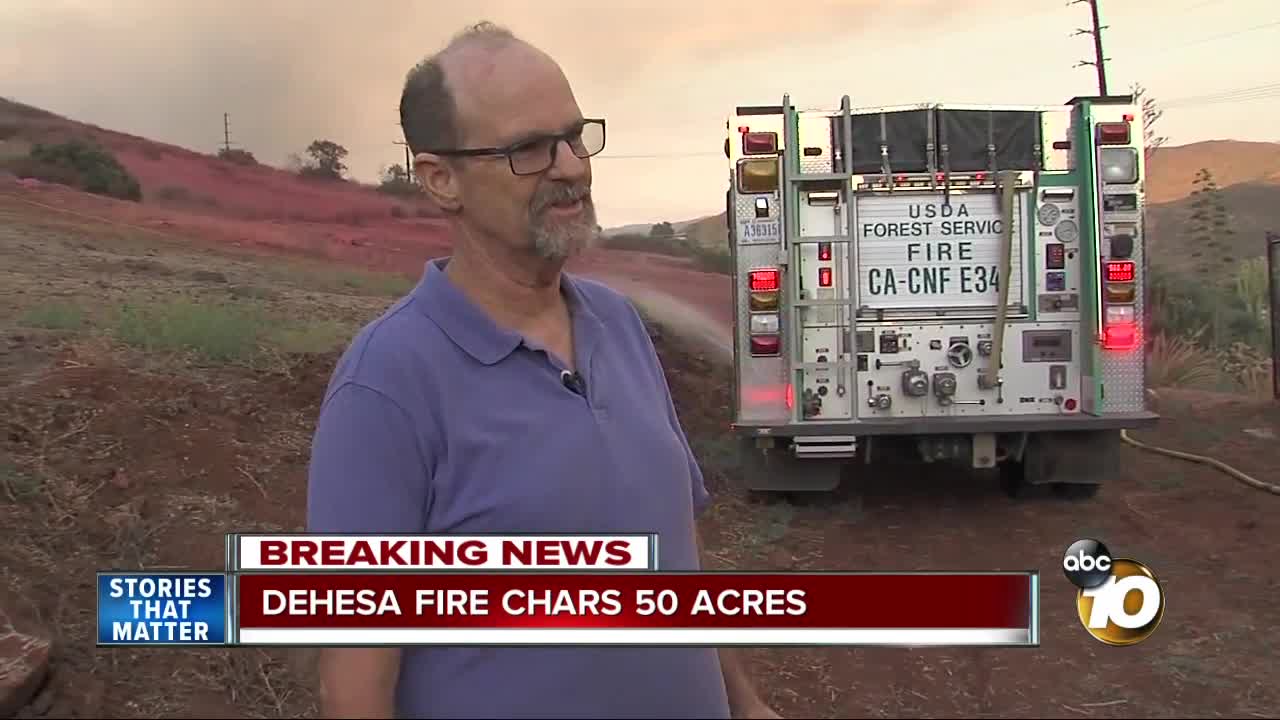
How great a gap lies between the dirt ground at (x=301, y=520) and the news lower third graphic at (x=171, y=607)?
1730 mm

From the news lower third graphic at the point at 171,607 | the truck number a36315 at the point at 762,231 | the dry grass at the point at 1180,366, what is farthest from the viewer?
the dry grass at the point at 1180,366

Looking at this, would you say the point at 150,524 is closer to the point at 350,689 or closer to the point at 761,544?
the point at 761,544

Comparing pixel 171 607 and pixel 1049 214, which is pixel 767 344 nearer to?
pixel 1049 214

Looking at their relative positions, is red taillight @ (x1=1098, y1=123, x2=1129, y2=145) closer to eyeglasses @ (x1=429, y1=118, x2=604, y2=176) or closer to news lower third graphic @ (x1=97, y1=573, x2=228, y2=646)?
eyeglasses @ (x1=429, y1=118, x2=604, y2=176)

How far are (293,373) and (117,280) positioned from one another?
3.30 meters

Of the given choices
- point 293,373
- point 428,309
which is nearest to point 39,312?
point 293,373

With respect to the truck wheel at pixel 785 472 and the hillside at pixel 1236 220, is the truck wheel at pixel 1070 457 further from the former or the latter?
the hillside at pixel 1236 220

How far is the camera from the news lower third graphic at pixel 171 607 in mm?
2269

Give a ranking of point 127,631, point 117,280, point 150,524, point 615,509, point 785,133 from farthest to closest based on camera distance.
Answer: point 117,280, point 785,133, point 150,524, point 127,631, point 615,509

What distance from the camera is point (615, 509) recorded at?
73.1 inches

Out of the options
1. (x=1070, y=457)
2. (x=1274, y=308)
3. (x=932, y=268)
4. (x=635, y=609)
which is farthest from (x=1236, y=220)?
(x=635, y=609)

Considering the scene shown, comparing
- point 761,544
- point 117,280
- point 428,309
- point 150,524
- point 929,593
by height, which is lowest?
point 761,544

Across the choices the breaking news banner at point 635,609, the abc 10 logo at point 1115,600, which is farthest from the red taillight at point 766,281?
the breaking news banner at point 635,609

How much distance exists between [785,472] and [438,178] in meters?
5.57
